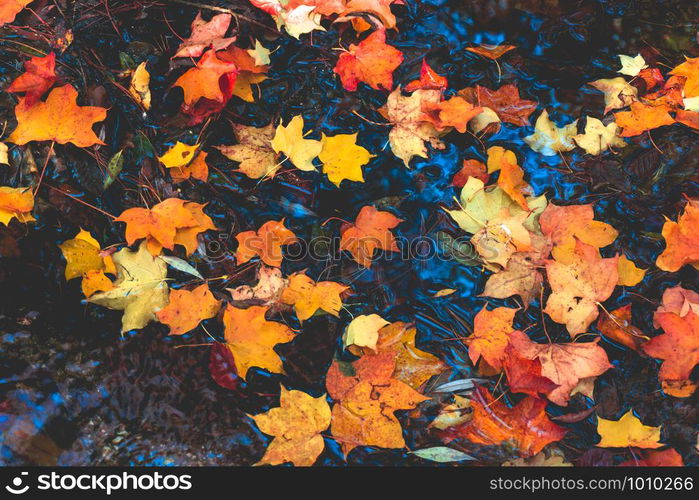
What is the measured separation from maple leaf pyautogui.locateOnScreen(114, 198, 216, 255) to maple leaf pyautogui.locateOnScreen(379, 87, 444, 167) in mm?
651

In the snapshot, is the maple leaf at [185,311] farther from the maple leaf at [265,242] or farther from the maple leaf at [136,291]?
the maple leaf at [265,242]

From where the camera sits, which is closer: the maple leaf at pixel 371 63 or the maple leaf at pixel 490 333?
the maple leaf at pixel 490 333

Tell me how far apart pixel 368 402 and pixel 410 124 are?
2.85 feet

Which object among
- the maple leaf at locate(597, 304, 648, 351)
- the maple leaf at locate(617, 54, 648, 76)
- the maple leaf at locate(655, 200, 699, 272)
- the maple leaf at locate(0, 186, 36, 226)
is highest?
the maple leaf at locate(617, 54, 648, 76)

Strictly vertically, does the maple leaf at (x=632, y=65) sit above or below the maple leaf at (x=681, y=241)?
above

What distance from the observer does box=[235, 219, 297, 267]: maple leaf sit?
175 cm

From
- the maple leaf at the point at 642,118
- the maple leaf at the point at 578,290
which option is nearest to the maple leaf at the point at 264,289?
the maple leaf at the point at 578,290

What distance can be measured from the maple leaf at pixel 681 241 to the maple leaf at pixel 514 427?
22.4 inches

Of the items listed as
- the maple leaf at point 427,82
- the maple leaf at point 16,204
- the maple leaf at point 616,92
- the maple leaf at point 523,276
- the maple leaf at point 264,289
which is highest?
the maple leaf at point 427,82

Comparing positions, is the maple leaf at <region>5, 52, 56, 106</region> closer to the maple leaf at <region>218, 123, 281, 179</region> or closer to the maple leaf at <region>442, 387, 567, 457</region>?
the maple leaf at <region>218, 123, 281, 179</region>

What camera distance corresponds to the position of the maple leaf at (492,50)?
74.9 inches

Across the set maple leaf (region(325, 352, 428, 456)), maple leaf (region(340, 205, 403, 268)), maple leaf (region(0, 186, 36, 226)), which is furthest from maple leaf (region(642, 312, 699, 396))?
maple leaf (region(0, 186, 36, 226))

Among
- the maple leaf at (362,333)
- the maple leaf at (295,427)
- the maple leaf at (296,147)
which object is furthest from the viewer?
the maple leaf at (296,147)

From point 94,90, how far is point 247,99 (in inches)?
18.3
